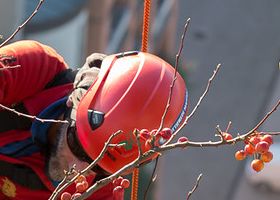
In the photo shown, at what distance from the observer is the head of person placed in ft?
9.36

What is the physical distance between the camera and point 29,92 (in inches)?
123

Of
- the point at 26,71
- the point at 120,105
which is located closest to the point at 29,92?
the point at 26,71

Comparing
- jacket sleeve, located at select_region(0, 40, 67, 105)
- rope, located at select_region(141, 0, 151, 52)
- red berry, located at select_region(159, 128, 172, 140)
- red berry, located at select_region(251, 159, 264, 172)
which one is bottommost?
jacket sleeve, located at select_region(0, 40, 67, 105)

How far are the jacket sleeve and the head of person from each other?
155 mm

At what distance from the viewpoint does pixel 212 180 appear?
45.0ft

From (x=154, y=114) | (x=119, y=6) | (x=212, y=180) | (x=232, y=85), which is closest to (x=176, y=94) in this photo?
(x=154, y=114)

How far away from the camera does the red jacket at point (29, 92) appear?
3074 millimetres

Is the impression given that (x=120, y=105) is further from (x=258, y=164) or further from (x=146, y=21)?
(x=258, y=164)

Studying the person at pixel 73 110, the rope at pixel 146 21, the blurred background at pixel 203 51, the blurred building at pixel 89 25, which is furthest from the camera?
the blurred background at pixel 203 51

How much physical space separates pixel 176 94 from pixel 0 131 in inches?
23.2

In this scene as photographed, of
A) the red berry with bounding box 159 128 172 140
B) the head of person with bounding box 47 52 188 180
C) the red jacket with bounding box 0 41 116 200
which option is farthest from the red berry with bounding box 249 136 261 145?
the red jacket with bounding box 0 41 116 200

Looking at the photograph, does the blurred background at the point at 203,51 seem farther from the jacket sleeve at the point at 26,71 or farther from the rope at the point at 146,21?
the rope at the point at 146,21

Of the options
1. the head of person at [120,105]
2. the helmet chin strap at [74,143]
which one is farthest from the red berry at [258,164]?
the helmet chin strap at [74,143]

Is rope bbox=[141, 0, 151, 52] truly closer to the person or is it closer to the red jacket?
the person
